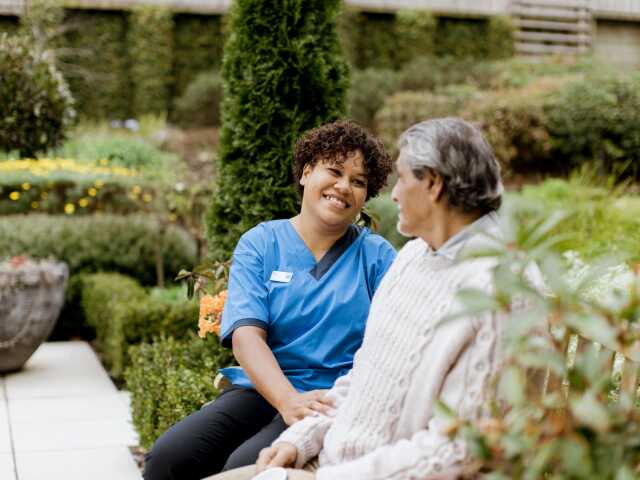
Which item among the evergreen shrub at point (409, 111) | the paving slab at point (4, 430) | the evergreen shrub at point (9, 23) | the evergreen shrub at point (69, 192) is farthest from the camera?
the evergreen shrub at point (9, 23)

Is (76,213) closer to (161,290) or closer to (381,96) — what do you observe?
(161,290)

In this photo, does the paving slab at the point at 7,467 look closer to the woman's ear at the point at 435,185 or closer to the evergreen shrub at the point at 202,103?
the woman's ear at the point at 435,185

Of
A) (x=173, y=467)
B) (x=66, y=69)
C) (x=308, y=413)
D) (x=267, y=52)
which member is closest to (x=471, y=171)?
(x=308, y=413)

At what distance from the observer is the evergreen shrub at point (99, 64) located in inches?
688

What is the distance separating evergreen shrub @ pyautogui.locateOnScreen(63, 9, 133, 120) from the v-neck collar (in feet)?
50.6

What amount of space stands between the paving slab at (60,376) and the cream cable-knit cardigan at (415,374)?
3.85 m

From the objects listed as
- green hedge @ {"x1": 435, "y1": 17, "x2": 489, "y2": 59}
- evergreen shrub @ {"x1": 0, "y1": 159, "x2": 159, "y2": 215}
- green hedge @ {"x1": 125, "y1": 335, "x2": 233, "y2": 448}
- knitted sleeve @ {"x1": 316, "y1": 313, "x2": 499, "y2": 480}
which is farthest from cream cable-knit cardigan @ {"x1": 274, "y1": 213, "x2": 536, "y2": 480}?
green hedge @ {"x1": 435, "y1": 17, "x2": 489, "y2": 59}

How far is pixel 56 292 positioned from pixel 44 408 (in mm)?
1029

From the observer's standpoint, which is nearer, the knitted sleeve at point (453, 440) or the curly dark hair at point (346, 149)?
the knitted sleeve at point (453, 440)

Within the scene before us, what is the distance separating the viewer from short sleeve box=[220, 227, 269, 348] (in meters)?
2.61

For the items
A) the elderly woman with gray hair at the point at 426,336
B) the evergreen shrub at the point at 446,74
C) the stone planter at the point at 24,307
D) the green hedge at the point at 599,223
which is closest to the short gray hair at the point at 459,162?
the elderly woman with gray hair at the point at 426,336

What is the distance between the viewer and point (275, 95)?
14.9 ft

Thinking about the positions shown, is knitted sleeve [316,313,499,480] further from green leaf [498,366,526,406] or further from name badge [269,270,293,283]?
name badge [269,270,293,283]

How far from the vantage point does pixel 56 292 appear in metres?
6.11
